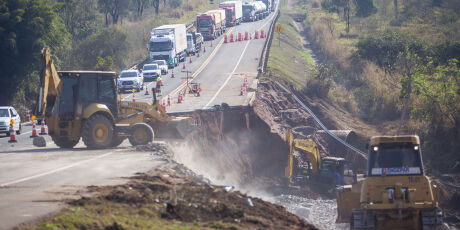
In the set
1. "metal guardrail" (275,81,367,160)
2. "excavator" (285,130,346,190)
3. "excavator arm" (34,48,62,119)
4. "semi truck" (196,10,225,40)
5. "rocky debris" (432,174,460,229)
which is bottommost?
"rocky debris" (432,174,460,229)

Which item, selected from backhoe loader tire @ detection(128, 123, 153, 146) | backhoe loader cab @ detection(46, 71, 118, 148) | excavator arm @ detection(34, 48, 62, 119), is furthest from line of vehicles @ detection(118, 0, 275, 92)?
excavator arm @ detection(34, 48, 62, 119)

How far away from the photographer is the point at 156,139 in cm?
2156

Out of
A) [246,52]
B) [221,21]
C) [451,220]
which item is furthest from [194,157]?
[221,21]

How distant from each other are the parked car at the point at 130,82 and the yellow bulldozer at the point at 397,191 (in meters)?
31.5

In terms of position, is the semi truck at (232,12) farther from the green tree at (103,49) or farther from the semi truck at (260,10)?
the green tree at (103,49)

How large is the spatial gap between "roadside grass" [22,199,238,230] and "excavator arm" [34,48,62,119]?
881 cm

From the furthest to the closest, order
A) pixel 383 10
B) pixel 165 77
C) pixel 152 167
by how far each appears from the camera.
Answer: pixel 383 10 → pixel 165 77 → pixel 152 167

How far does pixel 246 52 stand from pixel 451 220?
133ft

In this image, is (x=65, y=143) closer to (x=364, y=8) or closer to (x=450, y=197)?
(x=450, y=197)

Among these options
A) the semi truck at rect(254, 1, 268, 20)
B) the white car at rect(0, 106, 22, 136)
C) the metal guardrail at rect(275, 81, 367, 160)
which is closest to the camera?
the white car at rect(0, 106, 22, 136)

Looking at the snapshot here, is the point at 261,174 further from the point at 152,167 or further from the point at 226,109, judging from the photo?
the point at 152,167

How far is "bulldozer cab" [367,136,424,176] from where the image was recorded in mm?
14516

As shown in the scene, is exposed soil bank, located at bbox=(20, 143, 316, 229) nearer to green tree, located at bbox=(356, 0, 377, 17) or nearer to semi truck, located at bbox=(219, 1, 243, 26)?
green tree, located at bbox=(356, 0, 377, 17)

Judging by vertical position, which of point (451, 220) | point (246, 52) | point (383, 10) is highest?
point (383, 10)
